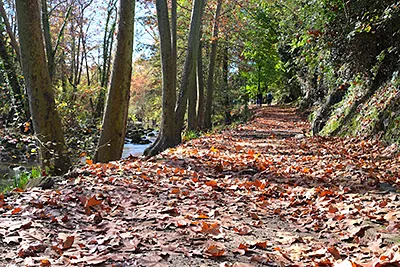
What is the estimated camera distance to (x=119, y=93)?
7082 millimetres

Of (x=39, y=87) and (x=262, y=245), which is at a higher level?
(x=39, y=87)

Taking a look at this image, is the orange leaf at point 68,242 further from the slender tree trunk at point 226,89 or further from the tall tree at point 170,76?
the slender tree trunk at point 226,89

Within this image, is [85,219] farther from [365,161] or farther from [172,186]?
[365,161]

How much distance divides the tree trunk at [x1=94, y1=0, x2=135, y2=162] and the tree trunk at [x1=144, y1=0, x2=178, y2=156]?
251 centimetres

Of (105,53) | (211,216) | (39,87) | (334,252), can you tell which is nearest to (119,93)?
(39,87)

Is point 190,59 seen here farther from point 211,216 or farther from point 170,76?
point 211,216

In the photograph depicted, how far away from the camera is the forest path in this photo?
2.51 metres

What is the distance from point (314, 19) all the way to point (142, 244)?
8.81 meters

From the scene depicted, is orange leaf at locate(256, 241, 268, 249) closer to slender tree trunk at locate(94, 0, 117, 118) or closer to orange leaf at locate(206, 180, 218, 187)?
orange leaf at locate(206, 180, 218, 187)

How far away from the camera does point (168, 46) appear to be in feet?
31.9

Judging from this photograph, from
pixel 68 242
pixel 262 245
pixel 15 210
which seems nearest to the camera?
pixel 68 242

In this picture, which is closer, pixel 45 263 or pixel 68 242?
pixel 45 263

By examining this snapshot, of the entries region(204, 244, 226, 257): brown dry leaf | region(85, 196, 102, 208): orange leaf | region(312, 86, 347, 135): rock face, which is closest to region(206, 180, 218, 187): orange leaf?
region(85, 196, 102, 208): orange leaf

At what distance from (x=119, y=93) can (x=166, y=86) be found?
2.98 m
